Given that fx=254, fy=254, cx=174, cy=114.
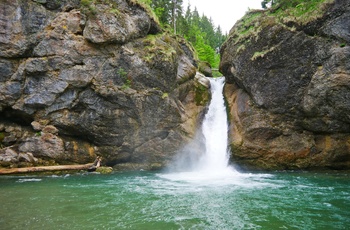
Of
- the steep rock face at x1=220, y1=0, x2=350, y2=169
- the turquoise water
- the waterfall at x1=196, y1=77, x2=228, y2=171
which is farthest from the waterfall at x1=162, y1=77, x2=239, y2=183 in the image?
the turquoise water

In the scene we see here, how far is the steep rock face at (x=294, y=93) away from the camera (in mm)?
17016

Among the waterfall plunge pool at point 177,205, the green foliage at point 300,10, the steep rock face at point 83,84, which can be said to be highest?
the green foliage at point 300,10

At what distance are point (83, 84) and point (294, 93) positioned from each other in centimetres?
1545

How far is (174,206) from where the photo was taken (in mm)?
8898

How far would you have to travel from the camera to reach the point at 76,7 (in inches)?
741

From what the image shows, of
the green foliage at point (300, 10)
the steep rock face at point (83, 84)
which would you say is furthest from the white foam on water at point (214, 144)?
the green foliage at point (300, 10)

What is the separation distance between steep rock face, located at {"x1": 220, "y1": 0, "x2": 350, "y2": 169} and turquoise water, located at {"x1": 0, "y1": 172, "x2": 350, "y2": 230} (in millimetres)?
6428

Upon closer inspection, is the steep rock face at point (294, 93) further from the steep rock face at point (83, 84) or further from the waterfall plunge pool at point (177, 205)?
the steep rock face at point (83, 84)

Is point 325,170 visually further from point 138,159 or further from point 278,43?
point 138,159

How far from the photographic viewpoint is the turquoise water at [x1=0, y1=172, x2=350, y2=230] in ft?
23.3

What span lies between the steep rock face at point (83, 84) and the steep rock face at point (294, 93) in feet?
19.3

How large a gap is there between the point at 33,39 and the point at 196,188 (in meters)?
15.2

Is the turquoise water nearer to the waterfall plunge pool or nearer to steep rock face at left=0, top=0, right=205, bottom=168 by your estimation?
the waterfall plunge pool

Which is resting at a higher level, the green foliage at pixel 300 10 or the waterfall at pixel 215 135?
the green foliage at pixel 300 10
